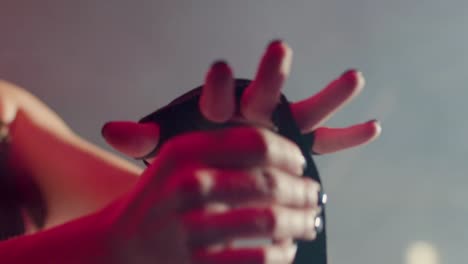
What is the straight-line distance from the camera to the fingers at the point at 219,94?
0.30 m

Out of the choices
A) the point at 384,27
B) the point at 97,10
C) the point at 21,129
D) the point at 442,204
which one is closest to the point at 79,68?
the point at 97,10

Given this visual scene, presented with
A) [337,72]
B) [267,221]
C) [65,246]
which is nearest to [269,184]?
[267,221]

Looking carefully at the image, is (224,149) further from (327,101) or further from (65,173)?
(65,173)

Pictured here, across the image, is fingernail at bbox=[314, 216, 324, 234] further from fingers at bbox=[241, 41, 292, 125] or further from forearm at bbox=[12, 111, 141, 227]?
forearm at bbox=[12, 111, 141, 227]

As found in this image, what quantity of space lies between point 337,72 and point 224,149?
0.68 m

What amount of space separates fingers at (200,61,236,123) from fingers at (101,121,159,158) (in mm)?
58

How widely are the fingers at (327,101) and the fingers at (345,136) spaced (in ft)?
0.05

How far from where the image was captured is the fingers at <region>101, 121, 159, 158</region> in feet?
1.17

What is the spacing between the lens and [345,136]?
1.32ft

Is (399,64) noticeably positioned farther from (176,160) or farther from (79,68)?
(176,160)

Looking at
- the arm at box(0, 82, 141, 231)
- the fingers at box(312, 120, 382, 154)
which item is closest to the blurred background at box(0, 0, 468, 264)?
the arm at box(0, 82, 141, 231)

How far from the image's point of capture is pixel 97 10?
884 millimetres

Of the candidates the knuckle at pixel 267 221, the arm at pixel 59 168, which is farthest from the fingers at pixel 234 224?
the arm at pixel 59 168

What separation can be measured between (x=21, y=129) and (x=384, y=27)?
60cm
